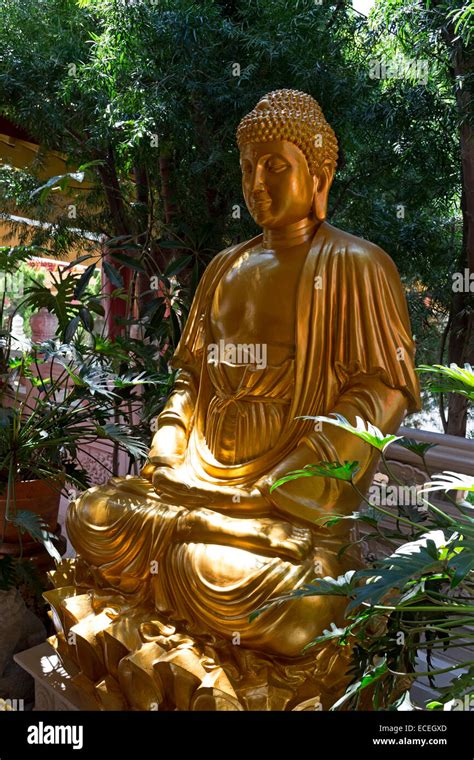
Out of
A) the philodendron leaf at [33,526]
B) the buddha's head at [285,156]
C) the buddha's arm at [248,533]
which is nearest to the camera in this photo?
the buddha's arm at [248,533]

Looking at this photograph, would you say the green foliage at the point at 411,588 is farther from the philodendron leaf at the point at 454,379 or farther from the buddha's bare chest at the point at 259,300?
the buddha's bare chest at the point at 259,300

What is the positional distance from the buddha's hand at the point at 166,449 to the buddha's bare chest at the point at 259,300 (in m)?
0.33

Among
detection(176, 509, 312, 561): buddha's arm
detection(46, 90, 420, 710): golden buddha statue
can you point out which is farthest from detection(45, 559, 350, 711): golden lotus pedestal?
detection(176, 509, 312, 561): buddha's arm

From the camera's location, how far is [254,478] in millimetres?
1954

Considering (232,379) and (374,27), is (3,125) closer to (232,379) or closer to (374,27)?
(374,27)

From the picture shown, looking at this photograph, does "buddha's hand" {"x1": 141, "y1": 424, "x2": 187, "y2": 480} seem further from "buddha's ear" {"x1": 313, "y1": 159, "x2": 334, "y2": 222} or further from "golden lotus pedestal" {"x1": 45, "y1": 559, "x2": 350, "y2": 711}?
"buddha's ear" {"x1": 313, "y1": 159, "x2": 334, "y2": 222}

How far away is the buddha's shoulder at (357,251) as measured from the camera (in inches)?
78.9

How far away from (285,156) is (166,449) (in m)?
0.94

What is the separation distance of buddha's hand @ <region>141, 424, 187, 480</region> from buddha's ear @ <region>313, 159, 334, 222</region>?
0.81 metres

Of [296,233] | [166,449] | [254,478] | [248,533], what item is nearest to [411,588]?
[248,533]

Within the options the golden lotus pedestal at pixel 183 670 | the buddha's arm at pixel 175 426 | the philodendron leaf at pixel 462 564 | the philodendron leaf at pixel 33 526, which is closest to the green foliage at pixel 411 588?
the philodendron leaf at pixel 462 564

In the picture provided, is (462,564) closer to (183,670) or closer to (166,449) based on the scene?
(183,670)

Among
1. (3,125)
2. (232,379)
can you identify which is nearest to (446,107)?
(232,379)

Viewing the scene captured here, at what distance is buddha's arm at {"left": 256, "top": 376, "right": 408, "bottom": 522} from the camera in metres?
1.77
